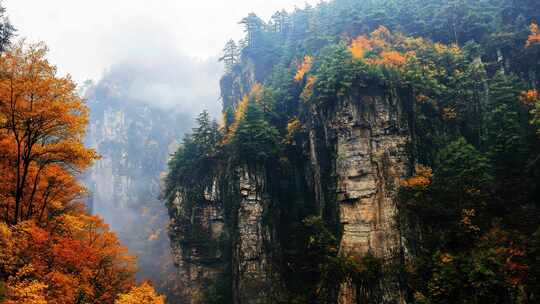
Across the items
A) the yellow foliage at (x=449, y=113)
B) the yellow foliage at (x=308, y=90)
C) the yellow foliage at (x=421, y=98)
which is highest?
the yellow foliage at (x=308, y=90)

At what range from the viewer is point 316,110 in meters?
34.2

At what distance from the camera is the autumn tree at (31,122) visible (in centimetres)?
1195

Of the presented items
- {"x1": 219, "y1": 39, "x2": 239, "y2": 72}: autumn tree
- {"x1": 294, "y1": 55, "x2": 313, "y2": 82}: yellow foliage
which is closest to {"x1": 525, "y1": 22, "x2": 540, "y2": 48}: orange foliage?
{"x1": 294, "y1": 55, "x2": 313, "y2": 82}: yellow foliage

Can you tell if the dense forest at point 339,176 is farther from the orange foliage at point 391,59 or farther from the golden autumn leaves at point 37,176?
the orange foliage at point 391,59

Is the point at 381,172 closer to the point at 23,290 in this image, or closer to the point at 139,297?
the point at 139,297

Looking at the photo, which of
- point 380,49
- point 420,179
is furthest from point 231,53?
point 420,179

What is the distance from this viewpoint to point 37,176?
13516 millimetres

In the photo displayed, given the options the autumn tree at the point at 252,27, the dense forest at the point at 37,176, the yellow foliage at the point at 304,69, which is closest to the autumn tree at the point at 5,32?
the dense forest at the point at 37,176

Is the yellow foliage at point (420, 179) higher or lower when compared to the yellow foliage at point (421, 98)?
lower

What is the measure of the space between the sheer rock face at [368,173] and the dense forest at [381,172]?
9 cm

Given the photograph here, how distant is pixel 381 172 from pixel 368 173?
1.05 meters

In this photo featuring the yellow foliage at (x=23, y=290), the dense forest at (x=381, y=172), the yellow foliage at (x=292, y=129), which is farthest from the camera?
the yellow foliage at (x=292, y=129)

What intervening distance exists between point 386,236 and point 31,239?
23.8m

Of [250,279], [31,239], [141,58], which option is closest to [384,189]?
[250,279]
